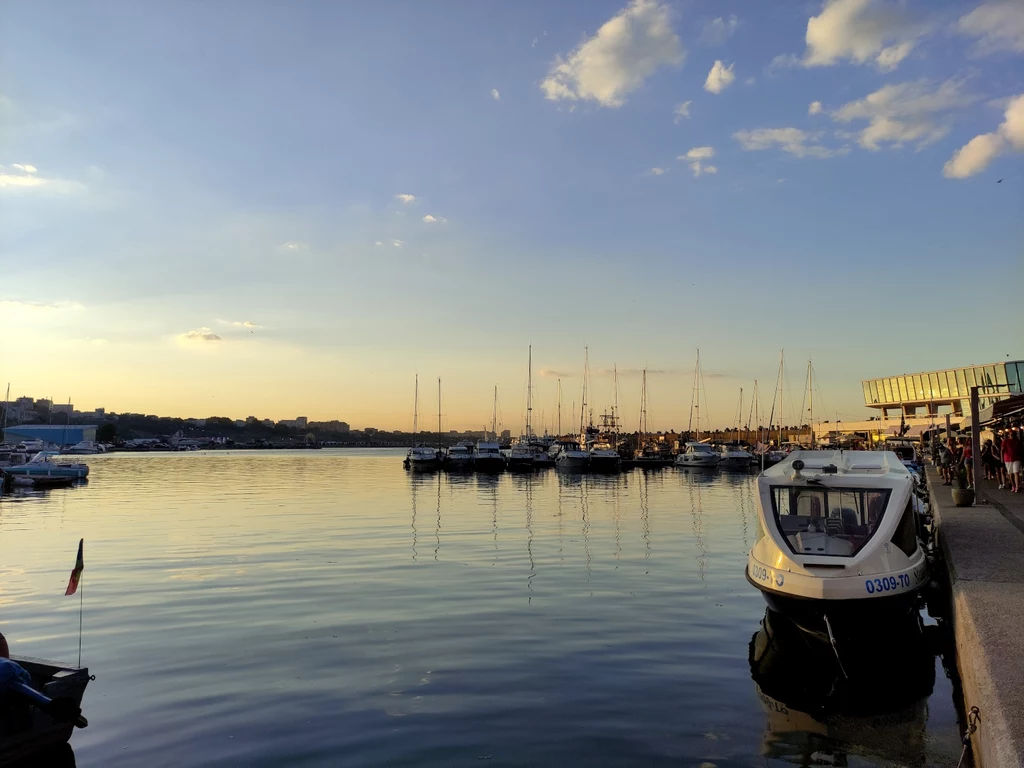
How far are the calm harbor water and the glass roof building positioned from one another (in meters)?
86.0

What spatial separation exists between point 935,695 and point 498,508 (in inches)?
1262

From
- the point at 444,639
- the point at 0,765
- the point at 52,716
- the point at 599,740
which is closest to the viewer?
the point at 0,765

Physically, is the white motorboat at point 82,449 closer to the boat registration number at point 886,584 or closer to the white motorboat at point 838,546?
the white motorboat at point 838,546

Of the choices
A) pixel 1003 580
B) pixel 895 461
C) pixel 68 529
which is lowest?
pixel 68 529

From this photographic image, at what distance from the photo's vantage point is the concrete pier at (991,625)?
21.7 feet

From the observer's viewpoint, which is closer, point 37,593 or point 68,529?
point 37,593

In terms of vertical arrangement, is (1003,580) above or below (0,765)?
above

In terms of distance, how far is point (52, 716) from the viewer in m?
8.62

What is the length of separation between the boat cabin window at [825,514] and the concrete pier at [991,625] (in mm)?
1622

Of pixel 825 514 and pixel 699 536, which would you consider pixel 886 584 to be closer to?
pixel 825 514

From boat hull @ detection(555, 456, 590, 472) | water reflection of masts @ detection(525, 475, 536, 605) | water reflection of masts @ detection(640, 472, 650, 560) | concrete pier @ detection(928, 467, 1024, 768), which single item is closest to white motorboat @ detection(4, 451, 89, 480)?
water reflection of masts @ detection(525, 475, 536, 605)

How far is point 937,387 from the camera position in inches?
4530

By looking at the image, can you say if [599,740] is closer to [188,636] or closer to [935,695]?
[935,695]

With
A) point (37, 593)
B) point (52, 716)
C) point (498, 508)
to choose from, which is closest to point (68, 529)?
point (37, 593)
